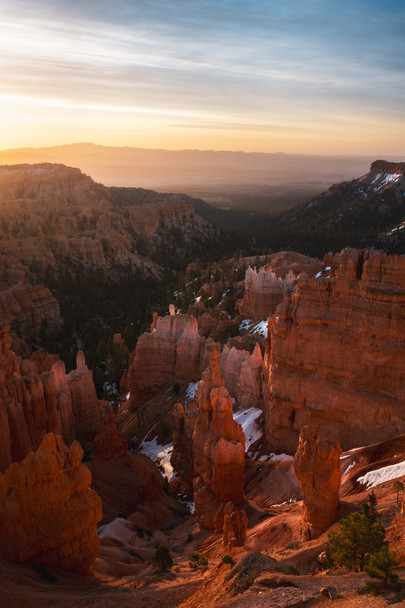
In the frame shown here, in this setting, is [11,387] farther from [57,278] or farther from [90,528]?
[57,278]

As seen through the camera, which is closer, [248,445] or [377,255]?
[377,255]

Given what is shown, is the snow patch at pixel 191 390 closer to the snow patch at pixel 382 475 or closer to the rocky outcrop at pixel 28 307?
the snow patch at pixel 382 475

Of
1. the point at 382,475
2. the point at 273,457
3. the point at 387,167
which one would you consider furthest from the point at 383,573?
the point at 387,167

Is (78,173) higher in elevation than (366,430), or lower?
higher

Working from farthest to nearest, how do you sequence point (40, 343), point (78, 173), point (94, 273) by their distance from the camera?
point (78, 173)
point (94, 273)
point (40, 343)

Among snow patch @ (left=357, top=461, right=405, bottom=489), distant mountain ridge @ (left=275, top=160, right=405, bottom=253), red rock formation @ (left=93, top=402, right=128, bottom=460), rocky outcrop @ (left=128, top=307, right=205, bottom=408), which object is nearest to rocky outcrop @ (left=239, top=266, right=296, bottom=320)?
rocky outcrop @ (left=128, top=307, right=205, bottom=408)

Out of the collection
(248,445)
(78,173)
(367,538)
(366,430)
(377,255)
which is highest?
(78,173)

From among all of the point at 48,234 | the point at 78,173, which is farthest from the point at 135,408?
the point at 78,173

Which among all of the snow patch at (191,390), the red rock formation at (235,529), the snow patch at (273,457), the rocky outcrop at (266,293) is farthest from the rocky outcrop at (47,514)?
the rocky outcrop at (266,293)
